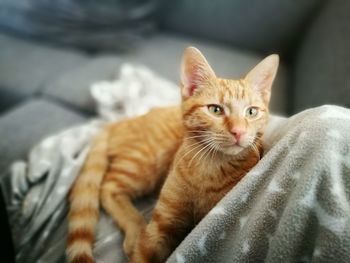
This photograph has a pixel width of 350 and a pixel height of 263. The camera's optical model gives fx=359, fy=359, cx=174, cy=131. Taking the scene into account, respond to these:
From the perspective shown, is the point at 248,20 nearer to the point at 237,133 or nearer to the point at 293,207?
the point at 237,133

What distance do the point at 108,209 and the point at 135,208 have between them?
73 millimetres

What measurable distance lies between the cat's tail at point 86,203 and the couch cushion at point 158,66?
1.52 ft

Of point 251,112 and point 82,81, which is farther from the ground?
point 251,112

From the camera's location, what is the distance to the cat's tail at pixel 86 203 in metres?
0.78

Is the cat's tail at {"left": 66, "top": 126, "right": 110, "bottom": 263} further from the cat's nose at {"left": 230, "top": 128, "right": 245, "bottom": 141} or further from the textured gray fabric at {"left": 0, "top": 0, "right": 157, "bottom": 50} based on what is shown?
the textured gray fabric at {"left": 0, "top": 0, "right": 157, "bottom": 50}

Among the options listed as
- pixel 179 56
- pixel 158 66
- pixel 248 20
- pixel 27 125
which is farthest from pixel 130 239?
pixel 248 20

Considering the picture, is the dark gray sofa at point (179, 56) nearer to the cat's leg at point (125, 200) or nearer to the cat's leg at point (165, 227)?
the cat's leg at point (125, 200)

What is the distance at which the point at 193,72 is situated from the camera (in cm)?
79

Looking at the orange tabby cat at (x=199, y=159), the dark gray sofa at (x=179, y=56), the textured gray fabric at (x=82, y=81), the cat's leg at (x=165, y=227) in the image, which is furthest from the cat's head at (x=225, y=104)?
the textured gray fabric at (x=82, y=81)

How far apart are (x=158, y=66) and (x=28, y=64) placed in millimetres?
619

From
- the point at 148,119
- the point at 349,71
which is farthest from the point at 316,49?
the point at 148,119

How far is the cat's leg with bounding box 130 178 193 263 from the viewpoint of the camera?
2.52ft

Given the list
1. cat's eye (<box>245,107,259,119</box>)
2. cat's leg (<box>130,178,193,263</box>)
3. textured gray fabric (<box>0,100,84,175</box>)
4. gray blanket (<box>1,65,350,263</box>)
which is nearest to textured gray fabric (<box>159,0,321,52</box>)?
textured gray fabric (<box>0,100,84,175</box>)

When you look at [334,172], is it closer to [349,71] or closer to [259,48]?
[349,71]
